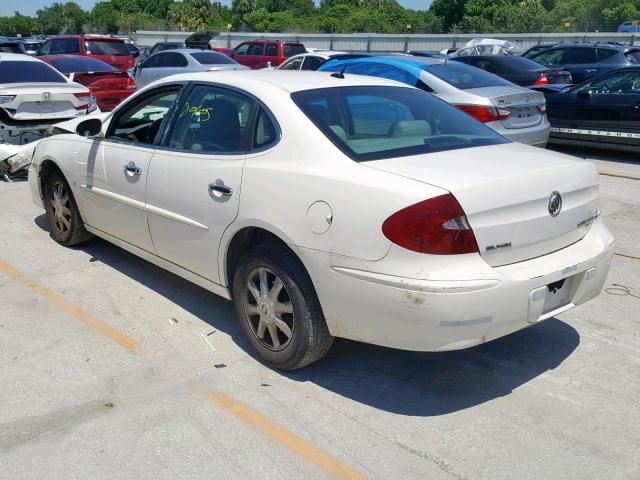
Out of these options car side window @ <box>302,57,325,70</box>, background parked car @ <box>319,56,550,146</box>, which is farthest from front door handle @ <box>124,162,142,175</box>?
car side window @ <box>302,57,325,70</box>

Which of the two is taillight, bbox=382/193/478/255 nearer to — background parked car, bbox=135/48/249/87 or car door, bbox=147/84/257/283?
car door, bbox=147/84/257/283

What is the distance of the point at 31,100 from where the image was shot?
9242 mm

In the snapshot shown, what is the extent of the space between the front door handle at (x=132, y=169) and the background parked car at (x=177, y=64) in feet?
44.1

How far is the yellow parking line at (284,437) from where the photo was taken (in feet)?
10.6

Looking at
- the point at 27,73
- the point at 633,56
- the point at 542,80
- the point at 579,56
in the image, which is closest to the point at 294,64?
the point at 542,80

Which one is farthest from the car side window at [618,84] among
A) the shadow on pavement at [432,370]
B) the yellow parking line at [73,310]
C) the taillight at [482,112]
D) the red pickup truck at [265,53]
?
the red pickup truck at [265,53]

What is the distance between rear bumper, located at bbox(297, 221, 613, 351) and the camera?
3.35 meters

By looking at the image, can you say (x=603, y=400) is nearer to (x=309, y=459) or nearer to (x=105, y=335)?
(x=309, y=459)

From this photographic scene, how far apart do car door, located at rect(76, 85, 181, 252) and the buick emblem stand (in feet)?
8.49

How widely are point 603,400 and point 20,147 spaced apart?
8.00 metres

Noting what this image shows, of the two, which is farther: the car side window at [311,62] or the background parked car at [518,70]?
the background parked car at [518,70]

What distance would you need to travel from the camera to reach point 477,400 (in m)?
3.83

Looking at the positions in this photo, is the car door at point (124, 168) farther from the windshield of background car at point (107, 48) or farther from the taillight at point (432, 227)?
the windshield of background car at point (107, 48)

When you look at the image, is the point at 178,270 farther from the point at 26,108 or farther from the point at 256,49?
the point at 256,49
